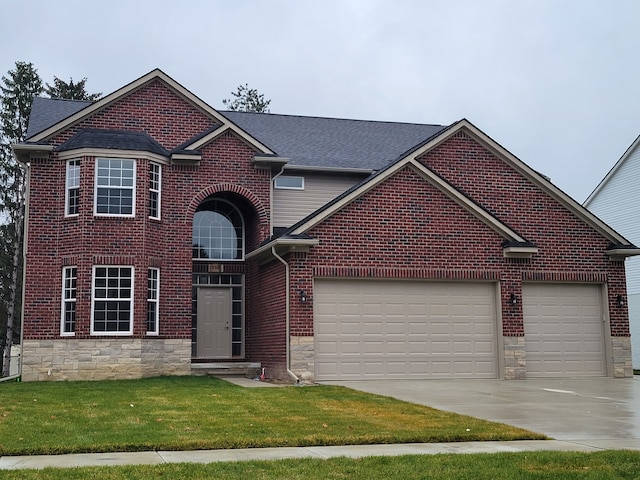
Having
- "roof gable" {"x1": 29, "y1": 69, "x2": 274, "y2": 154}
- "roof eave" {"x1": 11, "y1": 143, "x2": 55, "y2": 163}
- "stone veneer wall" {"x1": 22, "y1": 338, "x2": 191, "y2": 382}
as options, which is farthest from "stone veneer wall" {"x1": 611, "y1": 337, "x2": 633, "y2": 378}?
"roof eave" {"x1": 11, "y1": 143, "x2": 55, "y2": 163}

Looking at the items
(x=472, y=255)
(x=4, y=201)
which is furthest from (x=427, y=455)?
(x=4, y=201)

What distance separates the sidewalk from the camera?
8062mm

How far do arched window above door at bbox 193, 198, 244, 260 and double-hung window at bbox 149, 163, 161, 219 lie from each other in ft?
6.84

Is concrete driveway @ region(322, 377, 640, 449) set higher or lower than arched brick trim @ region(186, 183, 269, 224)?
lower

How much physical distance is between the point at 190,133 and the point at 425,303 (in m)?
8.29

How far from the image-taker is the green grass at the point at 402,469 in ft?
24.1

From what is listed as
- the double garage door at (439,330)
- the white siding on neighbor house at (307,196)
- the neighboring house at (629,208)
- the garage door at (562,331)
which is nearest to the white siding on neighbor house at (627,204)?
the neighboring house at (629,208)

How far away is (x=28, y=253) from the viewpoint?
66.4ft

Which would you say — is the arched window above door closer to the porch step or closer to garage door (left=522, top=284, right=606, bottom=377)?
the porch step

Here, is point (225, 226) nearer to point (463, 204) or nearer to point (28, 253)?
point (28, 253)

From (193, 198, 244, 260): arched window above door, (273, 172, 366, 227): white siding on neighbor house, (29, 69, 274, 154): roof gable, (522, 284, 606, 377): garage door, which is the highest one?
(29, 69, 274, 154): roof gable

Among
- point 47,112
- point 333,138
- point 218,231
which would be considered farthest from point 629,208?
point 47,112

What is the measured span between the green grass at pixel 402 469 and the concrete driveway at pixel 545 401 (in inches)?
68.1

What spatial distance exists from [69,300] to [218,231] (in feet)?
16.4
